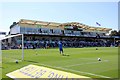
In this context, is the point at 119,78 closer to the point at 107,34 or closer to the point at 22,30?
the point at 22,30

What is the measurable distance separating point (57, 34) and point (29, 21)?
39.7 feet

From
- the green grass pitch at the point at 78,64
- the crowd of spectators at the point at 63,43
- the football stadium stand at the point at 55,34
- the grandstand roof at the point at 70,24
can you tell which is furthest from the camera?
the grandstand roof at the point at 70,24

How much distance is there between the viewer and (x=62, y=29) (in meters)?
89.6

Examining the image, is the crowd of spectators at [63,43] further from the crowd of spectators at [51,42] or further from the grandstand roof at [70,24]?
the grandstand roof at [70,24]

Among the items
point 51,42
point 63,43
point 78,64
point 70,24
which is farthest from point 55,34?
point 78,64

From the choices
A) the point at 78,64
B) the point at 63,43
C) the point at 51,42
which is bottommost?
the point at 78,64

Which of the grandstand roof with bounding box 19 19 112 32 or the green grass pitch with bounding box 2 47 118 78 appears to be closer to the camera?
the green grass pitch with bounding box 2 47 118 78

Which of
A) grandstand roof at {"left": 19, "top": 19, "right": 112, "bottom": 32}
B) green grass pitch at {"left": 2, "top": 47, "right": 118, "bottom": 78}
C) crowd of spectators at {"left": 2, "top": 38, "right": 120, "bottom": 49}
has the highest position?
grandstand roof at {"left": 19, "top": 19, "right": 112, "bottom": 32}

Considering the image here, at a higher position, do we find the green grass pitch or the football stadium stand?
the football stadium stand

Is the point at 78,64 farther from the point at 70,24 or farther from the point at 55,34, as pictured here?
the point at 70,24

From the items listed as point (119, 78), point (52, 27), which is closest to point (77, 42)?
point (52, 27)

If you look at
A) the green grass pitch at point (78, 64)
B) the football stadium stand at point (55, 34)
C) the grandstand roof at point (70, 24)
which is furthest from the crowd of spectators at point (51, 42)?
the green grass pitch at point (78, 64)

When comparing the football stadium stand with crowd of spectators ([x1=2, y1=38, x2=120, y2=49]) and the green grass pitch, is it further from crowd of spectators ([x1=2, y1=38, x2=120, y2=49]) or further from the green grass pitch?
the green grass pitch

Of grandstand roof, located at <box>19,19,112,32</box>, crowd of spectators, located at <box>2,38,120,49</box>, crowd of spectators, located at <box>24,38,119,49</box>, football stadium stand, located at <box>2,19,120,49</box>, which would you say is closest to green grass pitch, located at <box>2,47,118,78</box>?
football stadium stand, located at <box>2,19,120,49</box>
